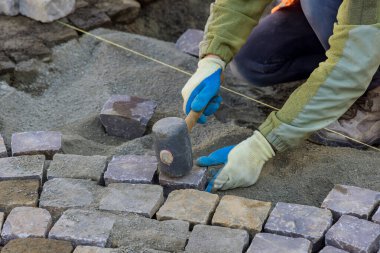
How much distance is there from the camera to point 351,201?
298cm

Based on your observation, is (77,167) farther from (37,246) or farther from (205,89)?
(205,89)

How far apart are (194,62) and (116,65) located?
0.45m

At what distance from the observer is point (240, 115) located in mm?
3998

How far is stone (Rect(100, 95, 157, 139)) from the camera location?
12.0ft

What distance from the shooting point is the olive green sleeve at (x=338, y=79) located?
2.97 meters

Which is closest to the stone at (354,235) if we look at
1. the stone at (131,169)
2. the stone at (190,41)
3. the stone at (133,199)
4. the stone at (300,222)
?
the stone at (300,222)

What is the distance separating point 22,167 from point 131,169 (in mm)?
465

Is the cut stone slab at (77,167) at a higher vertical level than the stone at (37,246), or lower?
lower

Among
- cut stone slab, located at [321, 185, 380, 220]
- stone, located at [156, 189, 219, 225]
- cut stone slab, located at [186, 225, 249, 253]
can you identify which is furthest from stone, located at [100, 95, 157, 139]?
cut stone slab, located at [321, 185, 380, 220]

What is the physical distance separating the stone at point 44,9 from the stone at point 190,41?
70 centimetres

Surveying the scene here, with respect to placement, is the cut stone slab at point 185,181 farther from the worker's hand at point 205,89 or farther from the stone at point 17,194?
the stone at point 17,194

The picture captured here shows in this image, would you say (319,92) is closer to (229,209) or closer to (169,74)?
(229,209)

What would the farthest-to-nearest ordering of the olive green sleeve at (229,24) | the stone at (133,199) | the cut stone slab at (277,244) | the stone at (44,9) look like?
the stone at (44,9), the olive green sleeve at (229,24), the stone at (133,199), the cut stone slab at (277,244)

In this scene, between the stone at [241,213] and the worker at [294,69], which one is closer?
the stone at [241,213]
